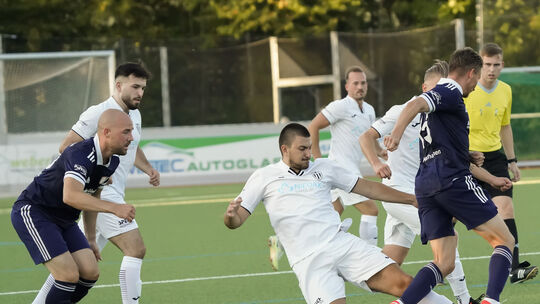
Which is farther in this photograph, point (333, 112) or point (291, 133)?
point (333, 112)

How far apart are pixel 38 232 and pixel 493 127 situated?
4.13 m

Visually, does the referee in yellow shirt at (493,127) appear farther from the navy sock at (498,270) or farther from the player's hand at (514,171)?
the navy sock at (498,270)

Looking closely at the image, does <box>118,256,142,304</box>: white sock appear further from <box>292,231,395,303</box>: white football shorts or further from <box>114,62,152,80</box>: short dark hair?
<box>292,231,395,303</box>: white football shorts

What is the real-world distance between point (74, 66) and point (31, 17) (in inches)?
364

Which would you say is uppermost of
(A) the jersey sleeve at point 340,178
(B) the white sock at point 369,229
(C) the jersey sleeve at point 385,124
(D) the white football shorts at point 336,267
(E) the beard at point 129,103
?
(E) the beard at point 129,103

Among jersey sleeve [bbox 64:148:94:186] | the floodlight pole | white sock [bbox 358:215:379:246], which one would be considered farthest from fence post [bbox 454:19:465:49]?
jersey sleeve [bbox 64:148:94:186]

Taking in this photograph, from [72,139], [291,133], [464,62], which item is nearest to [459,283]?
[464,62]

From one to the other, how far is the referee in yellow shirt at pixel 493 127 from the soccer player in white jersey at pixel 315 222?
6.61 ft

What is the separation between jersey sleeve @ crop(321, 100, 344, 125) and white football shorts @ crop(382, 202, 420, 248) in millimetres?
2320

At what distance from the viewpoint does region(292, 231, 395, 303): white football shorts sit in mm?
6230

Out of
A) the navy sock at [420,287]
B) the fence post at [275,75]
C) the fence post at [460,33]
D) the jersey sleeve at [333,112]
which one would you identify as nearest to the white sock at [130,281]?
the navy sock at [420,287]

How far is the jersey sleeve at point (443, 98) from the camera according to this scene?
20.8 ft

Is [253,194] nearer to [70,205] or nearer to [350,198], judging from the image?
[70,205]

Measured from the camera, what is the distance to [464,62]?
659 cm
